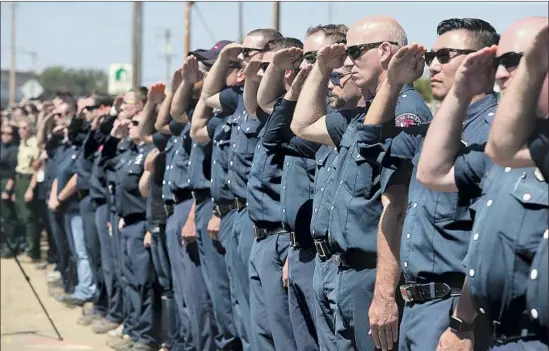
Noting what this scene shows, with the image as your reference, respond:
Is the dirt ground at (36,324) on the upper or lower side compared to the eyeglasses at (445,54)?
lower

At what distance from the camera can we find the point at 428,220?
4504 millimetres

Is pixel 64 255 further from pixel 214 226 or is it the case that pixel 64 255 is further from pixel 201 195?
pixel 214 226

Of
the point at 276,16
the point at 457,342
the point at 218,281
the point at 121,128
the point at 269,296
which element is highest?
the point at 276,16

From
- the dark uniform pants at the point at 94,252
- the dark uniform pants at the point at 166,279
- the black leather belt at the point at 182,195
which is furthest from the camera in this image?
the dark uniform pants at the point at 94,252

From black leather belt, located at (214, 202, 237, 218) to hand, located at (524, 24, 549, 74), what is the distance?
4.70 meters

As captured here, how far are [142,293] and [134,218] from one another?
0.75 metres

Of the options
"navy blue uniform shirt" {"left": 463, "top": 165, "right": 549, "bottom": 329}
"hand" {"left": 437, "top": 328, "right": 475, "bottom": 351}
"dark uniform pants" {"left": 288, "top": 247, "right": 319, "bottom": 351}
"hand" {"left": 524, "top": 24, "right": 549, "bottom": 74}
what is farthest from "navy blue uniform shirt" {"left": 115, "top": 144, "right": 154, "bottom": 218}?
"hand" {"left": 524, "top": 24, "right": 549, "bottom": 74}

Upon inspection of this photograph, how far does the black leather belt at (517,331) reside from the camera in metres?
3.61

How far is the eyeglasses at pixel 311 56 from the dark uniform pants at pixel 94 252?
6845mm

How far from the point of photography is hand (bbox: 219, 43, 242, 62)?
25.1 feet

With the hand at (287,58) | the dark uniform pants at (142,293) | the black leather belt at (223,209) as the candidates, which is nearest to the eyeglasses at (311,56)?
the hand at (287,58)

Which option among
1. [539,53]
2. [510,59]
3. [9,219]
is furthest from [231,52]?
[9,219]

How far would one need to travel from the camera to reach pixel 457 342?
4.26 m

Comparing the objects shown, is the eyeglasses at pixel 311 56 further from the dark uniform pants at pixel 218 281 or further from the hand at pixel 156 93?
the hand at pixel 156 93
